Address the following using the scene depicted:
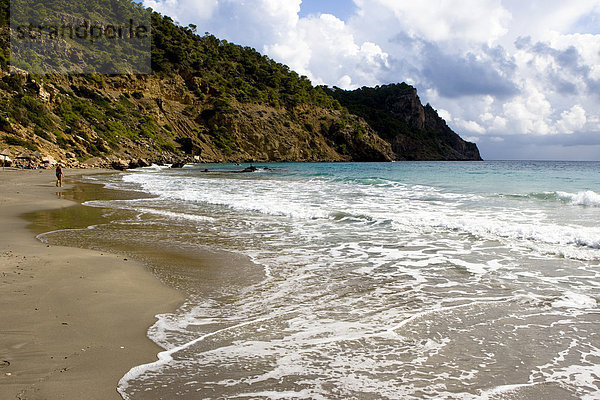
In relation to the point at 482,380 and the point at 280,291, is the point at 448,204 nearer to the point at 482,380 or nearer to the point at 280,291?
the point at 280,291

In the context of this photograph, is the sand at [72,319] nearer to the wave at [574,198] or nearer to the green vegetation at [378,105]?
the wave at [574,198]

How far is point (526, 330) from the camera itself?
3.93 metres

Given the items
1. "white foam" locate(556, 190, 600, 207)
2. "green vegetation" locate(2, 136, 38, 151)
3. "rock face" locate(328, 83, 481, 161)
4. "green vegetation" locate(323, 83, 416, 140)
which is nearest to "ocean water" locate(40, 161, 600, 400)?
"white foam" locate(556, 190, 600, 207)

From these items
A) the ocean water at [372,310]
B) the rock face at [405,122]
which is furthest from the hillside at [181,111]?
the ocean water at [372,310]

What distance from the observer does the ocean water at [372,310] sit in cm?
296

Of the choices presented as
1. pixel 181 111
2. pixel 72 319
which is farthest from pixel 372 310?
pixel 181 111

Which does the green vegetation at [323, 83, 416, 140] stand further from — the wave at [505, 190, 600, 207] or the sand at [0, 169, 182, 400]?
the sand at [0, 169, 182, 400]

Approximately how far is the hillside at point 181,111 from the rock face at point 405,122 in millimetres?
1934

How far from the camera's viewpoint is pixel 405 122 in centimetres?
13838

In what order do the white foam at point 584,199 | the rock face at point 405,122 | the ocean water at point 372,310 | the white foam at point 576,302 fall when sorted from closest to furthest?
the ocean water at point 372,310 → the white foam at point 576,302 → the white foam at point 584,199 → the rock face at point 405,122

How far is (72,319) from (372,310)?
3.08 m

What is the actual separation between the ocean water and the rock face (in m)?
117

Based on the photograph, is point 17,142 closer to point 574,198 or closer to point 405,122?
point 574,198

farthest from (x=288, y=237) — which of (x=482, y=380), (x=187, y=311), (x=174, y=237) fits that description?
(x=482, y=380)
